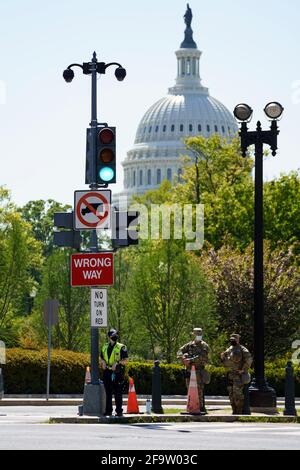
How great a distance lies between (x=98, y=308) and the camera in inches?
1029

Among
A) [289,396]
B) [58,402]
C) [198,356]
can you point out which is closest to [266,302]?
[58,402]

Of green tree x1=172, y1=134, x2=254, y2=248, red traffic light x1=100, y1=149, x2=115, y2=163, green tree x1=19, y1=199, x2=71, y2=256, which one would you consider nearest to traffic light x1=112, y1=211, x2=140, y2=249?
red traffic light x1=100, y1=149, x2=115, y2=163

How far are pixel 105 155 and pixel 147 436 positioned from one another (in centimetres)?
600

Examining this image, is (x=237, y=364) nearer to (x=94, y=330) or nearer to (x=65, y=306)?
(x=94, y=330)

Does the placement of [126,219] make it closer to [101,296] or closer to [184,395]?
[101,296]

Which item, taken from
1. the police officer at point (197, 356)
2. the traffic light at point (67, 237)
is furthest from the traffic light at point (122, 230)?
the police officer at point (197, 356)

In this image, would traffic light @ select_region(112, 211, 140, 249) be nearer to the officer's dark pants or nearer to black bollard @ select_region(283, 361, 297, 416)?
the officer's dark pants

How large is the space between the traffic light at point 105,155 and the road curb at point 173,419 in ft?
13.3

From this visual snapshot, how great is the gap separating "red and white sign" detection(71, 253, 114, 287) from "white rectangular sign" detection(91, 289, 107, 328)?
0.19 m

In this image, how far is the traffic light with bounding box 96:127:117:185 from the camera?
82.5ft

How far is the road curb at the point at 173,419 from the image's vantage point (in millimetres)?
25344

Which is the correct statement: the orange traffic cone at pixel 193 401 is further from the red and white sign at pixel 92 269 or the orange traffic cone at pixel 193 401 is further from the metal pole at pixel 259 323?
the metal pole at pixel 259 323
